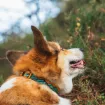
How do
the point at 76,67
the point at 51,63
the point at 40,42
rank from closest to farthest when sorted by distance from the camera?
1. the point at 40,42
2. the point at 51,63
3. the point at 76,67

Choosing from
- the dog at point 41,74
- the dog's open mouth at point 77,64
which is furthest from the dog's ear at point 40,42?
the dog's open mouth at point 77,64

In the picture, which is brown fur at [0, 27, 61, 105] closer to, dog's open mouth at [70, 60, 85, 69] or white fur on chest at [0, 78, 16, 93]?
white fur on chest at [0, 78, 16, 93]

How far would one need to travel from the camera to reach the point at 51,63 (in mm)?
5848

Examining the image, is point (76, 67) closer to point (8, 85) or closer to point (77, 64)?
point (77, 64)

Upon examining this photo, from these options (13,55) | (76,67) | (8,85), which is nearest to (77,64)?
(76,67)

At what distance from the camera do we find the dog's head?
18.9 ft

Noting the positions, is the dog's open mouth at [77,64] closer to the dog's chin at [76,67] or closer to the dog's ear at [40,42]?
the dog's chin at [76,67]

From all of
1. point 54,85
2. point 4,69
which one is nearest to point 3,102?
point 54,85

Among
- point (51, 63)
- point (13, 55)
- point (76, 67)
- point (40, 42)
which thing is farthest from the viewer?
point (13, 55)

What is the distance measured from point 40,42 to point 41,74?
39 cm

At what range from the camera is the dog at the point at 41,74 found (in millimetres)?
5602

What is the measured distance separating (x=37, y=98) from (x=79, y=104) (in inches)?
53.8

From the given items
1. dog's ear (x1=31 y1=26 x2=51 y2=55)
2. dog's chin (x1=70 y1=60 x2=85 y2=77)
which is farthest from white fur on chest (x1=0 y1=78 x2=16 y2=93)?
dog's chin (x1=70 y1=60 x2=85 y2=77)

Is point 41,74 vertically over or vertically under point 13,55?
under
